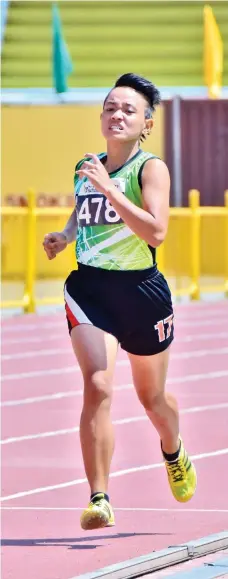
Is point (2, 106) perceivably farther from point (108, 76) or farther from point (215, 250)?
point (215, 250)

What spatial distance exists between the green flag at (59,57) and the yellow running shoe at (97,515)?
2002cm

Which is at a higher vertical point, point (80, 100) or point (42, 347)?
point (80, 100)

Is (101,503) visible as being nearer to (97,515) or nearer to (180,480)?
(97,515)

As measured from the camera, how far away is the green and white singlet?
22.9 ft

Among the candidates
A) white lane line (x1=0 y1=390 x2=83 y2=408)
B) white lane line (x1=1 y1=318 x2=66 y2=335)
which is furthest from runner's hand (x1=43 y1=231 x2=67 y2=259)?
white lane line (x1=1 y1=318 x2=66 y2=335)

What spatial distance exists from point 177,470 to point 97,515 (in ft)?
2.67

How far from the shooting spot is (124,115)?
7086mm

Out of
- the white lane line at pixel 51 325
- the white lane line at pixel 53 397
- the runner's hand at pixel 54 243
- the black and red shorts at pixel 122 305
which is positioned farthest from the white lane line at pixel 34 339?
the black and red shorts at pixel 122 305

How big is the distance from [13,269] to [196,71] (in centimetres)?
1220

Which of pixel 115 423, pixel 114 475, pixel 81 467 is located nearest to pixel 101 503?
pixel 114 475

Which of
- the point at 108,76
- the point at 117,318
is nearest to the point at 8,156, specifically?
the point at 108,76

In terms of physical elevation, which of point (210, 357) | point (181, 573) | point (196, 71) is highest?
point (196, 71)

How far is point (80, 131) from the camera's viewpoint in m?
31.4

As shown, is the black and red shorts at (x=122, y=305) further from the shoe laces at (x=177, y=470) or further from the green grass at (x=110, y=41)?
the green grass at (x=110, y=41)
